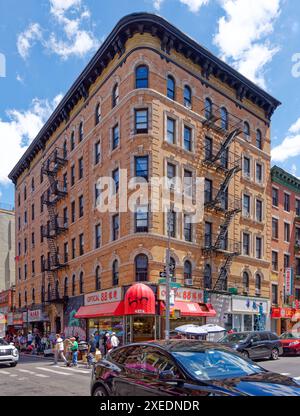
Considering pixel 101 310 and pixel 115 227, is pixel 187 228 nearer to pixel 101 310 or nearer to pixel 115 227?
pixel 115 227

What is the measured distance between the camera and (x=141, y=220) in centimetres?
2652

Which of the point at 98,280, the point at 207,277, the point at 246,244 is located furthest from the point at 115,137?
the point at 246,244

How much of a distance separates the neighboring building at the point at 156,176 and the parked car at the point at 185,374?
1622 cm

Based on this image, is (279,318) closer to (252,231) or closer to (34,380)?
(252,231)

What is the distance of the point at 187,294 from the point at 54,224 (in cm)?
1549

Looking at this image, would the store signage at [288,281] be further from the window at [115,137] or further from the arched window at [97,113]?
the arched window at [97,113]

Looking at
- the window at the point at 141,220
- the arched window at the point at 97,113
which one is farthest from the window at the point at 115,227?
the arched window at the point at 97,113

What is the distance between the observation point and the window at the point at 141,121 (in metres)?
27.5

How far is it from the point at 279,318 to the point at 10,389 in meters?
28.8

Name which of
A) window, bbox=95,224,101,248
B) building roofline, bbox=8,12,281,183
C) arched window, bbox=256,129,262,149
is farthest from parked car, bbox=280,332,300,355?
building roofline, bbox=8,12,281,183

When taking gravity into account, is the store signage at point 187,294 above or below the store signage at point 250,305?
above

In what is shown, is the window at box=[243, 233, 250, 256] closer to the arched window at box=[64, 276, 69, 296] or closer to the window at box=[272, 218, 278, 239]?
the window at box=[272, 218, 278, 239]

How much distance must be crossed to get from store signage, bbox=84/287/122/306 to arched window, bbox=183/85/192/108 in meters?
13.6

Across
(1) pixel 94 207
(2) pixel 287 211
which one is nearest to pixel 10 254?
(1) pixel 94 207
